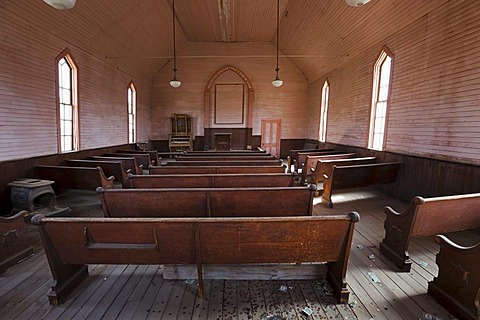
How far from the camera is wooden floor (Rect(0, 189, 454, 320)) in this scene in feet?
6.34

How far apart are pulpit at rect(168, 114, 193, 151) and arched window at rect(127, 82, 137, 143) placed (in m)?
1.79

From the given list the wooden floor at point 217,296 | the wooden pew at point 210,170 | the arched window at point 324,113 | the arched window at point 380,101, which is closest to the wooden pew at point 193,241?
the wooden floor at point 217,296

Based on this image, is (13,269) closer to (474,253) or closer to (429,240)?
(474,253)

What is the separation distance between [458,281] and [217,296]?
1.87 metres

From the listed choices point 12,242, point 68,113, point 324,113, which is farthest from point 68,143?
point 324,113

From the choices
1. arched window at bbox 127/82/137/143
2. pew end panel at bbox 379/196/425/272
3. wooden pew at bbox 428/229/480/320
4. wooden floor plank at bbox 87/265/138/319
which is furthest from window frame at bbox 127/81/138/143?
wooden pew at bbox 428/229/480/320

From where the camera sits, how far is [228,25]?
9.78m

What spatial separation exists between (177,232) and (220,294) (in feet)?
2.39

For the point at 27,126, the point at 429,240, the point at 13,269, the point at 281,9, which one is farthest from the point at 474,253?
the point at 281,9

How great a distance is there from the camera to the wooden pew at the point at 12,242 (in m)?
2.53

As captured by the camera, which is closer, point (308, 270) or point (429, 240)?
point (308, 270)

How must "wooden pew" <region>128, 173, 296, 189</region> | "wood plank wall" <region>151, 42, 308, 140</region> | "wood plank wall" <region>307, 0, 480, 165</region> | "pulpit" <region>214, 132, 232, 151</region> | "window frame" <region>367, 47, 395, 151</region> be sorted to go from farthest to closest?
"pulpit" <region>214, 132, 232, 151</region> → "wood plank wall" <region>151, 42, 308, 140</region> → "window frame" <region>367, 47, 395, 151</region> → "wood plank wall" <region>307, 0, 480, 165</region> → "wooden pew" <region>128, 173, 296, 189</region>

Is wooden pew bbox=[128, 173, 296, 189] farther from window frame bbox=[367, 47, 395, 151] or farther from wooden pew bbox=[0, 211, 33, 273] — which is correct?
window frame bbox=[367, 47, 395, 151]

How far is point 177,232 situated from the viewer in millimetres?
1876
